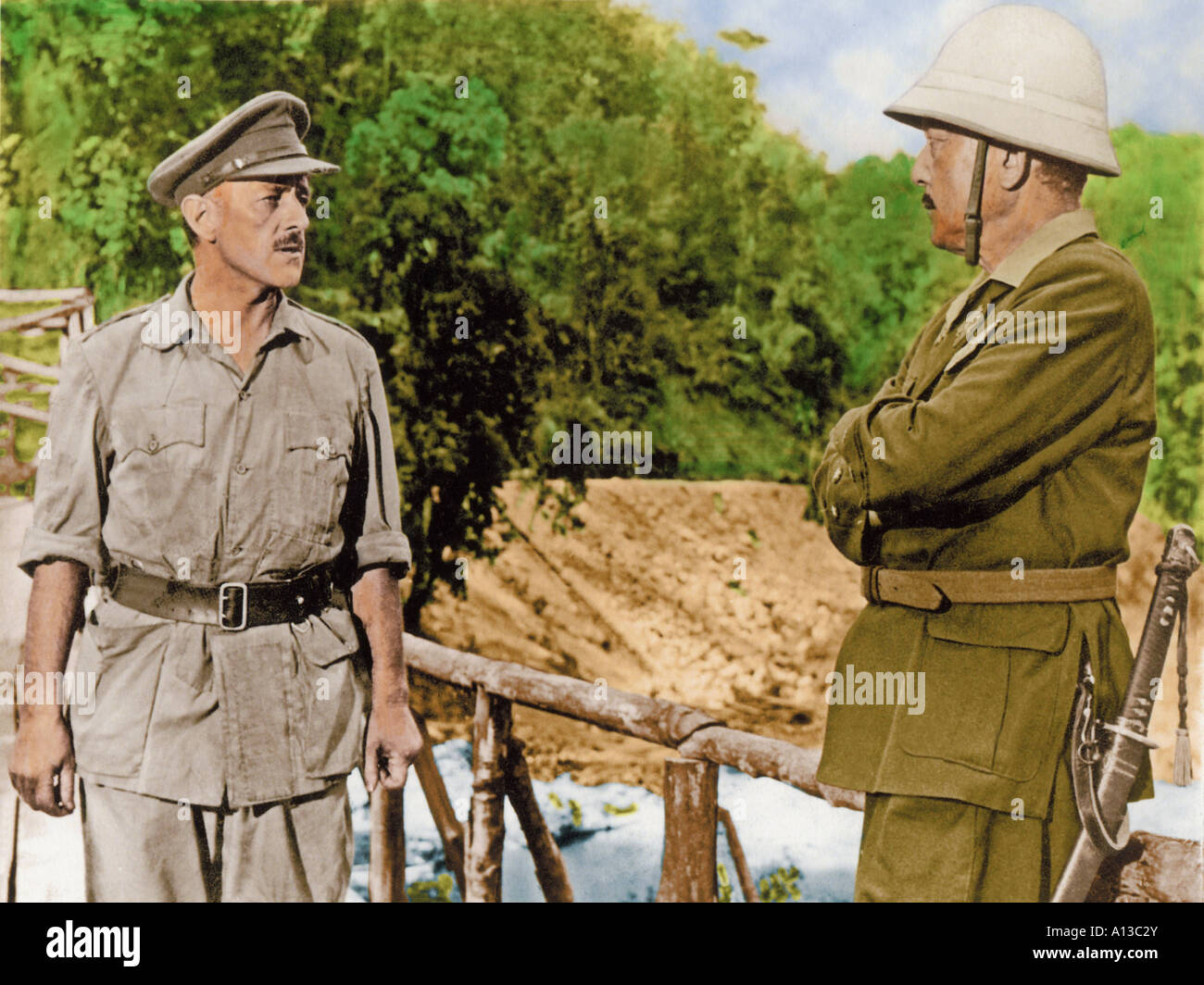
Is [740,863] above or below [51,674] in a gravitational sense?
below

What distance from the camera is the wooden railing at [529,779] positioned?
14.3 feet

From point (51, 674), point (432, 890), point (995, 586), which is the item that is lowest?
point (432, 890)

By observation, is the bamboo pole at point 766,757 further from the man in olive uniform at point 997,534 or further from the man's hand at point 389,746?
the man's hand at point 389,746

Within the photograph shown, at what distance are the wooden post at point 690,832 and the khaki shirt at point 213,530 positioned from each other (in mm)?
1148

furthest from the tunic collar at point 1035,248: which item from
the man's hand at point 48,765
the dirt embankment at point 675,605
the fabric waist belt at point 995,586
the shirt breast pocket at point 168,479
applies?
the man's hand at point 48,765

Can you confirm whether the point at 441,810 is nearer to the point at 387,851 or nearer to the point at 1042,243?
the point at 387,851

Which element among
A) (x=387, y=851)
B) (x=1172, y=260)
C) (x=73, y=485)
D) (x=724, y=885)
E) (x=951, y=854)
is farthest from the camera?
(x=387, y=851)

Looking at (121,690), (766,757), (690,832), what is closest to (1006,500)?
(766,757)

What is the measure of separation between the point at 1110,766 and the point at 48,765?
2972 millimetres

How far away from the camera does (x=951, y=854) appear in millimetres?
3219

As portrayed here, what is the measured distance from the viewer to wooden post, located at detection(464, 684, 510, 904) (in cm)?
486

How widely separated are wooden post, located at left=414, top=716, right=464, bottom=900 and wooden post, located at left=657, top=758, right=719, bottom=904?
877 millimetres

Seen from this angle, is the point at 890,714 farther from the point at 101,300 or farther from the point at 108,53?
the point at 108,53

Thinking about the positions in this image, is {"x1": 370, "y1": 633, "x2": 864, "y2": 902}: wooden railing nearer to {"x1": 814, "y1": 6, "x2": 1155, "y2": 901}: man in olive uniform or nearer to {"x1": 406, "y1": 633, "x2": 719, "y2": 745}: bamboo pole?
{"x1": 406, "y1": 633, "x2": 719, "y2": 745}: bamboo pole
